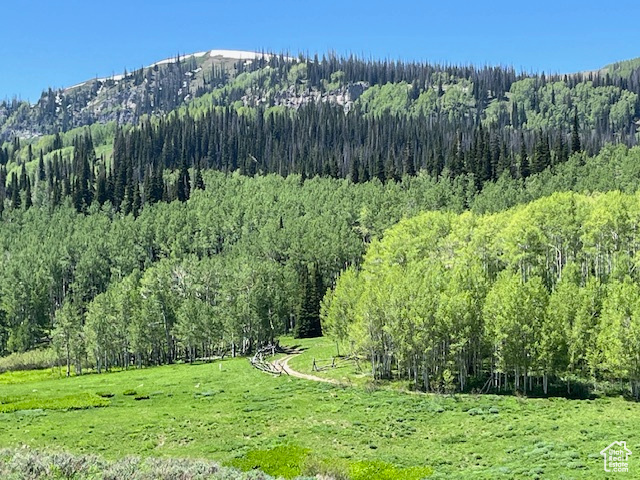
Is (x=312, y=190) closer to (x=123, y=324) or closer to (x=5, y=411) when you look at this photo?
(x=123, y=324)

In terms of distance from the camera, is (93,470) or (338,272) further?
(338,272)

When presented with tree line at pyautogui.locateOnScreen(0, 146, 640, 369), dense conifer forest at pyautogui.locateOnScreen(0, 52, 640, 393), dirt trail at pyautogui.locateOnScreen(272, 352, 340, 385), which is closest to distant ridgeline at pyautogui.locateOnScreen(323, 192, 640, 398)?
dense conifer forest at pyautogui.locateOnScreen(0, 52, 640, 393)

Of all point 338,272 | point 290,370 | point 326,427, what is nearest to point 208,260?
point 338,272

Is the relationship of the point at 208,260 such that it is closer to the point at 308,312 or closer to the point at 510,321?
the point at 308,312

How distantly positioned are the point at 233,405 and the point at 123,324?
53.0 m

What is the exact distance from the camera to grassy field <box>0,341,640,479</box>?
4047cm

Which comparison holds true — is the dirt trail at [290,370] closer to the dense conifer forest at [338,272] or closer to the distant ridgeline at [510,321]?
the distant ridgeline at [510,321]

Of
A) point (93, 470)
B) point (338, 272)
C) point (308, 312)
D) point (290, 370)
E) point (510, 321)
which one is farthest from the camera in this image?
point (338, 272)

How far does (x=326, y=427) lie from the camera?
51969mm

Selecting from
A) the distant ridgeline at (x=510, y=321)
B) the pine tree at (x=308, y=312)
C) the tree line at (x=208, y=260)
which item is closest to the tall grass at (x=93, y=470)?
the distant ridgeline at (x=510, y=321)

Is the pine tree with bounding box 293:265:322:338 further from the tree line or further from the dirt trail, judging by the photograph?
the dirt trail

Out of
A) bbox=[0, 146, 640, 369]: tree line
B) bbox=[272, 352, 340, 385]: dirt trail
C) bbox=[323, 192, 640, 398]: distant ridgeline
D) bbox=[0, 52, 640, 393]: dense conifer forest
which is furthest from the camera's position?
bbox=[0, 146, 640, 369]: tree line

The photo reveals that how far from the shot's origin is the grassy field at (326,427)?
40.5 metres

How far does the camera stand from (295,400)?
64.0 meters
